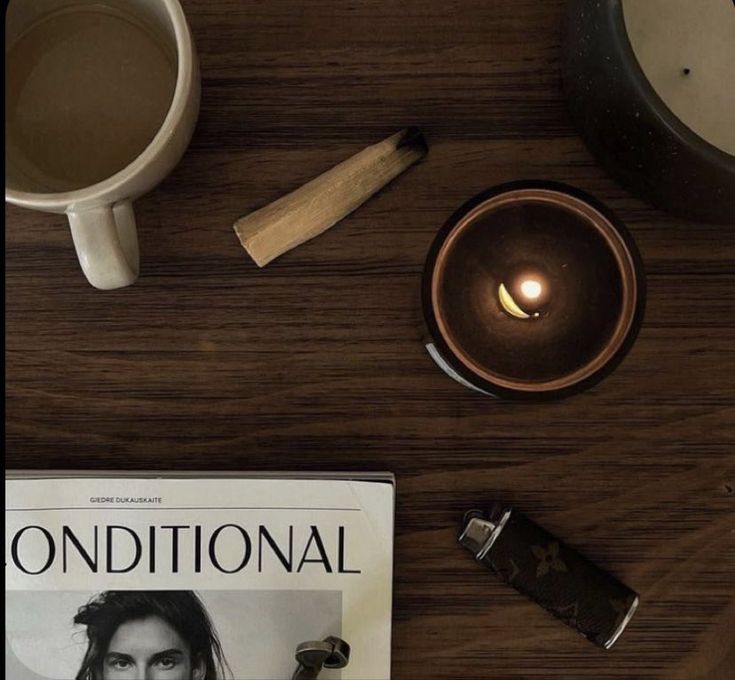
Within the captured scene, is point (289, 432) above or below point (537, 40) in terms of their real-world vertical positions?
below

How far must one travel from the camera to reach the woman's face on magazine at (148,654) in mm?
498

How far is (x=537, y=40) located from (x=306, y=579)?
1.02 ft

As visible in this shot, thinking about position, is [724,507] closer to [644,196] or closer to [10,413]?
[644,196]

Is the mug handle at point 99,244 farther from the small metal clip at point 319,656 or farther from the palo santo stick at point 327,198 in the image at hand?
the small metal clip at point 319,656

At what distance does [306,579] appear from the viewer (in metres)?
0.50

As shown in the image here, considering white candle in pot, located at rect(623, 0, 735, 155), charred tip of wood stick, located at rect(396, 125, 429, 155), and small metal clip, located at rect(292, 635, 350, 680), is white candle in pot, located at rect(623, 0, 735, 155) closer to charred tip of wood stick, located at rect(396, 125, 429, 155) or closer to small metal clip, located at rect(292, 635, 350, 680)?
charred tip of wood stick, located at rect(396, 125, 429, 155)

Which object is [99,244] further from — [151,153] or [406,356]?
[406,356]

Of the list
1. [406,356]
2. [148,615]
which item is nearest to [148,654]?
[148,615]

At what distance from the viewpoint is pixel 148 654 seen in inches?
19.7

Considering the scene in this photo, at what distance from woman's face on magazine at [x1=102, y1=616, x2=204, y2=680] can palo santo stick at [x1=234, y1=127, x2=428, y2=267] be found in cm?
20

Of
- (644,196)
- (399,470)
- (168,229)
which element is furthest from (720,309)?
(168,229)

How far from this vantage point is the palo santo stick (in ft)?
1.63

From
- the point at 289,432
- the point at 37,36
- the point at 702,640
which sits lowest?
the point at 702,640

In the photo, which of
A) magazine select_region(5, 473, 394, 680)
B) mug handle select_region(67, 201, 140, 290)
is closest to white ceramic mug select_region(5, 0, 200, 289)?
mug handle select_region(67, 201, 140, 290)
